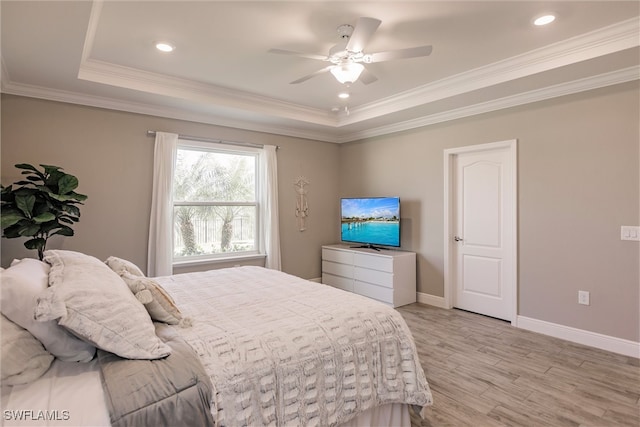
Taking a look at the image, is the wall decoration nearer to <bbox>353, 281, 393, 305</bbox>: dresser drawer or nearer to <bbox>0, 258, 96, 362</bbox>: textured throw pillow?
<bbox>353, 281, 393, 305</bbox>: dresser drawer

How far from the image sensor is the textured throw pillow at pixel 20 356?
113 centimetres

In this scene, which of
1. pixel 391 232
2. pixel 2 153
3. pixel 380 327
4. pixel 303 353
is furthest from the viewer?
pixel 391 232

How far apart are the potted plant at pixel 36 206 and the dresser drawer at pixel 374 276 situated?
3.33 m

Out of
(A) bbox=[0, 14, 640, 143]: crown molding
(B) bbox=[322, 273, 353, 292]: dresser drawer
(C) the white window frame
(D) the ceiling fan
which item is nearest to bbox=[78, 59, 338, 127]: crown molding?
(A) bbox=[0, 14, 640, 143]: crown molding

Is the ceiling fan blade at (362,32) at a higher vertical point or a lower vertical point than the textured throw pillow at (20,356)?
higher

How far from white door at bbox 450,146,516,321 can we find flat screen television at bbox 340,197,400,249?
75 cm

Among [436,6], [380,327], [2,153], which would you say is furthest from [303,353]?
[2,153]

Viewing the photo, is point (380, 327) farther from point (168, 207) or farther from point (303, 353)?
point (168, 207)

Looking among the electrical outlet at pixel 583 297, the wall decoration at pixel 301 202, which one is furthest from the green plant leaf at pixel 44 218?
the electrical outlet at pixel 583 297

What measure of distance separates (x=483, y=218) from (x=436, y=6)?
8.48ft

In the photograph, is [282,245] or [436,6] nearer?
[436,6]

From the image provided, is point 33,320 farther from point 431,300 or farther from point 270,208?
point 431,300

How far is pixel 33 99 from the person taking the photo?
3420 mm

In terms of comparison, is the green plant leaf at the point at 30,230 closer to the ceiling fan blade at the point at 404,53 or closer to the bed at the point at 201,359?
the bed at the point at 201,359
